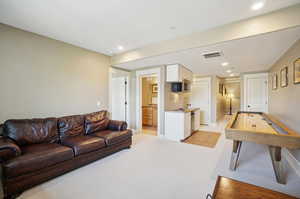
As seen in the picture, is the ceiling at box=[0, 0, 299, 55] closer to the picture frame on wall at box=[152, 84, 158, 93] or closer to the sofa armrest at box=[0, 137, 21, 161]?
the sofa armrest at box=[0, 137, 21, 161]

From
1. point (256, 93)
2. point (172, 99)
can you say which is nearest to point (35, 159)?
point (172, 99)

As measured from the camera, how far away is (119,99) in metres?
5.16

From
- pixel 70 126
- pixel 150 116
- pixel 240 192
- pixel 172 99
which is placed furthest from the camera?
pixel 150 116

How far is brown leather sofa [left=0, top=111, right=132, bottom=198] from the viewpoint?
174 centimetres

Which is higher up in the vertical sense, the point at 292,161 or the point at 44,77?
the point at 44,77

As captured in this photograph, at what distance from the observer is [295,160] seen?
95.5 inches

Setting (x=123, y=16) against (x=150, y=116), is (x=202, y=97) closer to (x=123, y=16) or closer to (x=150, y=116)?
(x=150, y=116)

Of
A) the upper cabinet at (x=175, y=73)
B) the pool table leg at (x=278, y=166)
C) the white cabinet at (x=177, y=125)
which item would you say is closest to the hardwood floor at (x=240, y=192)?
the pool table leg at (x=278, y=166)

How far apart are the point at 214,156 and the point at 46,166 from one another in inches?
120

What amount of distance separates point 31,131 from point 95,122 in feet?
3.88

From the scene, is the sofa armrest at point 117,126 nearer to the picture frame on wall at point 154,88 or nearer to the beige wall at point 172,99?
the beige wall at point 172,99

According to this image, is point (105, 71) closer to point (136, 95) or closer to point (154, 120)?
point (136, 95)

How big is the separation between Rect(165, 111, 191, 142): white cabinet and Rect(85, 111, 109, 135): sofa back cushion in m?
1.83

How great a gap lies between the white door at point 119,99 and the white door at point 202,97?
11.8 feet
